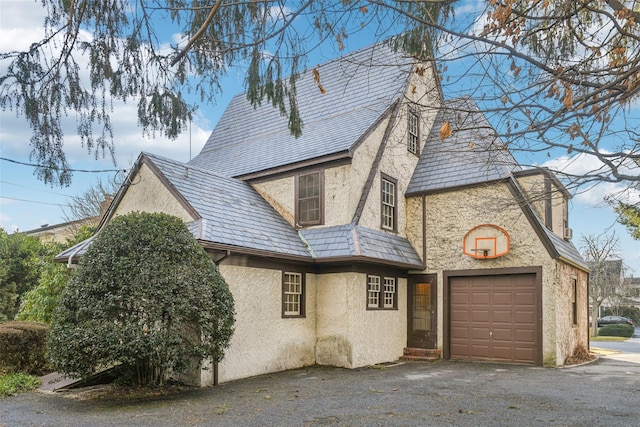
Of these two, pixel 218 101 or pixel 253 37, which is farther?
pixel 218 101

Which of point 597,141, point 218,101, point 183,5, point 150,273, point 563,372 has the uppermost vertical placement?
point 183,5

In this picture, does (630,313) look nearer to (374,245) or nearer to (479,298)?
(479,298)

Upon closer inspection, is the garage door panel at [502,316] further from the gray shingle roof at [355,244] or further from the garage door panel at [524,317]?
the gray shingle roof at [355,244]

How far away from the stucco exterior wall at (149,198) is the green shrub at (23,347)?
3.49 m

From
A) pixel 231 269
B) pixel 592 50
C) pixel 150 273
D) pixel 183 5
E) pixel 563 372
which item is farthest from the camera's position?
pixel 563 372

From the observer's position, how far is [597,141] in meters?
5.91

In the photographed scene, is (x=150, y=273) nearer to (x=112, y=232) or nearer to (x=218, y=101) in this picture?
(x=112, y=232)

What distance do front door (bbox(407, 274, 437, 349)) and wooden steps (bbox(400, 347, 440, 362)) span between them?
17cm

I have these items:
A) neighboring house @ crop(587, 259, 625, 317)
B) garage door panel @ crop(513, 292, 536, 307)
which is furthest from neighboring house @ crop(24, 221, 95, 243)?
neighboring house @ crop(587, 259, 625, 317)

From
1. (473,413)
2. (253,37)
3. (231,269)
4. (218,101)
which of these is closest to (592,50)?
(253,37)

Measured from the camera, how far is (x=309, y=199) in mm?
14227

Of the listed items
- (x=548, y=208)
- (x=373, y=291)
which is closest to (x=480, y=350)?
(x=373, y=291)

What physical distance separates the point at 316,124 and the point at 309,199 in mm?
3010

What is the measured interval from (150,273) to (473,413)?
568 centimetres
